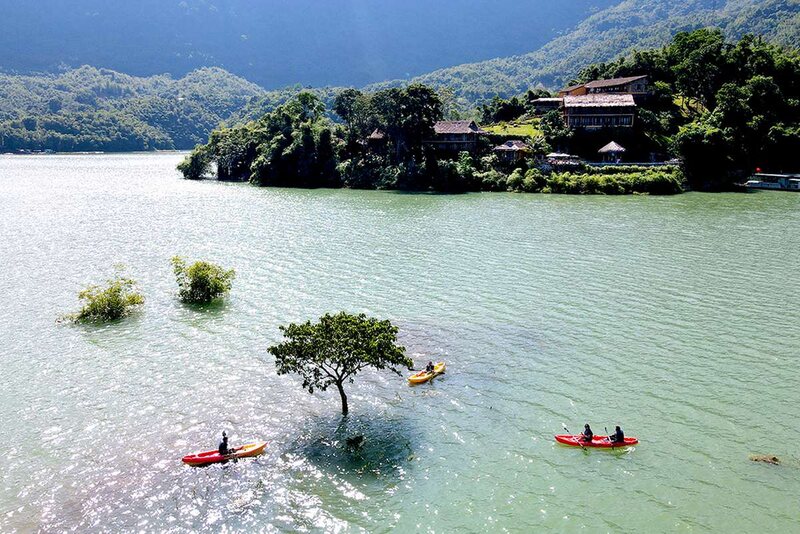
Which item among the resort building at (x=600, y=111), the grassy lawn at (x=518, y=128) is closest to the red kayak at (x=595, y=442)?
the resort building at (x=600, y=111)

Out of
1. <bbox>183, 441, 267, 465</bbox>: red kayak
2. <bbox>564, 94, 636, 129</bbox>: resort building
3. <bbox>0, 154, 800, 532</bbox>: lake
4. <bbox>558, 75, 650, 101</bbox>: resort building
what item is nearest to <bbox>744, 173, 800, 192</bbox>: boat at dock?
<bbox>564, 94, 636, 129</bbox>: resort building

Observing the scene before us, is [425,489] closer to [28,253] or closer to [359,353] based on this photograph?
[359,353]

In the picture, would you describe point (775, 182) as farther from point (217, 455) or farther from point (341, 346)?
point (217, 455)

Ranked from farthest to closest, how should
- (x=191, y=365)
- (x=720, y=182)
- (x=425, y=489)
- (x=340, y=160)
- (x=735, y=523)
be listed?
(x=340, y=160)
(x=720, y=182)
(x=191, y=365)
(x=425, y=489)
(x=735, y=523)

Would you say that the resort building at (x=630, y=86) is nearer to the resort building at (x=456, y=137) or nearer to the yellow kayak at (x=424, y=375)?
the resort building at (x=456, y=137)

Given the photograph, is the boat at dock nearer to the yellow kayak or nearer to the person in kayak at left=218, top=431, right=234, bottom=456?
the yellow kayak

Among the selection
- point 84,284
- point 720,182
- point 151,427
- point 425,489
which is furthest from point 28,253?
point 720,182
